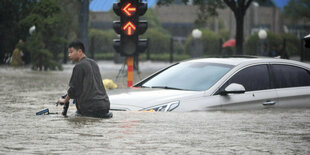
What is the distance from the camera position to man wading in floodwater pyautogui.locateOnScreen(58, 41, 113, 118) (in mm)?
10344

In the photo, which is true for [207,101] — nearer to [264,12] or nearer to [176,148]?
[176,148]

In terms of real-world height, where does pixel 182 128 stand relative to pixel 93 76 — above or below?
below

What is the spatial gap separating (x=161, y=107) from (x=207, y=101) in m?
0.74

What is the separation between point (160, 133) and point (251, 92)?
2737mm

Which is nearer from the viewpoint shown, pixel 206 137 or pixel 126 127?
pixel 206 137

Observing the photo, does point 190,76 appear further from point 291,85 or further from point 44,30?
point 44,30

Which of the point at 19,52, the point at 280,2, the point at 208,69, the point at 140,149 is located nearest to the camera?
the point at 140,149

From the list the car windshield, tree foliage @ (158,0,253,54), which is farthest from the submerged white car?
tree foliage @ (158,0,253,54)

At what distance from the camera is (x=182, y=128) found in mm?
9867

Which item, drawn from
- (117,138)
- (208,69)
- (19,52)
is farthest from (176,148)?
(19,52)

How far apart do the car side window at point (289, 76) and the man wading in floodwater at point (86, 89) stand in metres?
3.06

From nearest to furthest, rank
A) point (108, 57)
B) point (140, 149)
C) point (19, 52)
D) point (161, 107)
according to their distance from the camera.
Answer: point (140, 149), point (161, 107), point (19, 52), point (108, 57)

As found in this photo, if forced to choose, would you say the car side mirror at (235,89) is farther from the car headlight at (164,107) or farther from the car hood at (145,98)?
the car headlight at (164,107)

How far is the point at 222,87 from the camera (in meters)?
11.4
